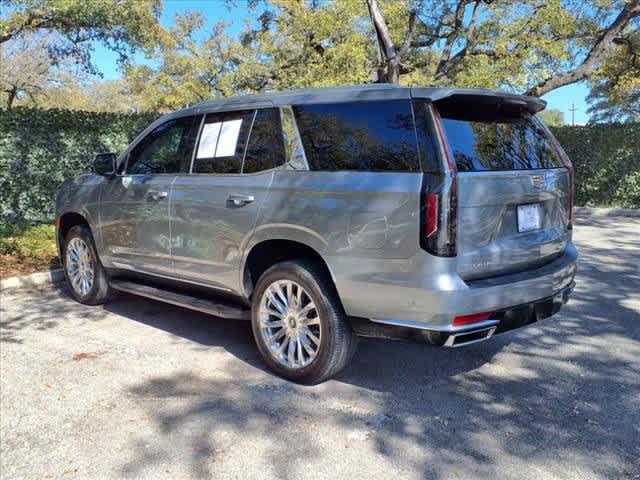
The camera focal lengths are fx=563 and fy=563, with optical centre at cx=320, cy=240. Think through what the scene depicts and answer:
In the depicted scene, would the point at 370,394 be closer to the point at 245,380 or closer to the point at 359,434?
the point at 359,434

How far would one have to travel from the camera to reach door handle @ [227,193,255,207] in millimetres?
4063

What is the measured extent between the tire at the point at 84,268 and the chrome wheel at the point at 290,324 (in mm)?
2467

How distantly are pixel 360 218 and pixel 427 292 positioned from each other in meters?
0.60

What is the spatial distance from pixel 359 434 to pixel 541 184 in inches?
77.4

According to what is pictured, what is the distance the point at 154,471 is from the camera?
2895mm

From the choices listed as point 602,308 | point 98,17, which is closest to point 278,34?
point 98,17

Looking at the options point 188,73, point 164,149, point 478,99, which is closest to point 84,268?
point 164,149

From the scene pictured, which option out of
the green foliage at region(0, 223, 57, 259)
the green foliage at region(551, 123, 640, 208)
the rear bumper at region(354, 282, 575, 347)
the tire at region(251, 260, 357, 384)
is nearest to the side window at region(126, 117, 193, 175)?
the tire at region(251, 260, 357, 384)

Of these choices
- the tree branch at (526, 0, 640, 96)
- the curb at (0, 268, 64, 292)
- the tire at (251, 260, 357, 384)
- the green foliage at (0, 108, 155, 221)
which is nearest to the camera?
the tire at (251, 260, 357, 384)

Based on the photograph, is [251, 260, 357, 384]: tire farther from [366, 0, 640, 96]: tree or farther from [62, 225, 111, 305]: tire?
[366, 0, 640, 96]: tree

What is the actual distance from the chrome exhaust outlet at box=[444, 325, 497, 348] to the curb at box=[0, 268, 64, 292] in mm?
5395

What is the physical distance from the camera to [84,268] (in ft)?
19.4

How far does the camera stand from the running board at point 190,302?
167 inches

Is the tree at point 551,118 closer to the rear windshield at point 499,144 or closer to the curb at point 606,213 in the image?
the curb at point 606,213
